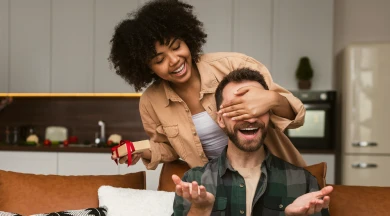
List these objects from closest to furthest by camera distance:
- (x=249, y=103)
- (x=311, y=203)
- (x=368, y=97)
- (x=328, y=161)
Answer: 1. (x=311, y=203)
2. (x=249, y=103)
3. (x=368, y=97)
4. (x=328, y=161)

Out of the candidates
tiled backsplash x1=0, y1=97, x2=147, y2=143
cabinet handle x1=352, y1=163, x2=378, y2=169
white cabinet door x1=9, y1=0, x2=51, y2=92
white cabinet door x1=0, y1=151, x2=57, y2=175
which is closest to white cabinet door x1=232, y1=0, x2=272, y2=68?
cabinet handle x1=352, y1=163, x2=378, y2=169

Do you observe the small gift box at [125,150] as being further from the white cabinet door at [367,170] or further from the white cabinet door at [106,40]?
the white cabinet door at [106,40]

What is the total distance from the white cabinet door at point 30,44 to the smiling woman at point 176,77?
2.75m

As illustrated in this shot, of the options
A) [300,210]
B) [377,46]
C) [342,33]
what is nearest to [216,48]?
[342,33]

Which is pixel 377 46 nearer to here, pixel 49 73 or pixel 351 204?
pixel 351 204

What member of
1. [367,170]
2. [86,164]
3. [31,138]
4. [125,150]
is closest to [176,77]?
[125,150]

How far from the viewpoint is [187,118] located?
6.45 feet

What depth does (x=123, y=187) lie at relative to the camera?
2.03 m

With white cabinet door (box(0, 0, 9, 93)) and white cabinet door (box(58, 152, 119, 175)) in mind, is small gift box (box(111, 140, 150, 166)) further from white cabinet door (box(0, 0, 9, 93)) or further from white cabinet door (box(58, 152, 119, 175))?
white cabinet door (box(0, 0, 9, 93))

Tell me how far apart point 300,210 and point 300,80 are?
2958 mm

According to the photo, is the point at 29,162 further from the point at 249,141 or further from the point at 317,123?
the point at 249,141

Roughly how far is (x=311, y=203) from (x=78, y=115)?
13.3ft

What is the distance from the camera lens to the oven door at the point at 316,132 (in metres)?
3.82

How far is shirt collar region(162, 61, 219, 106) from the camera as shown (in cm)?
191
